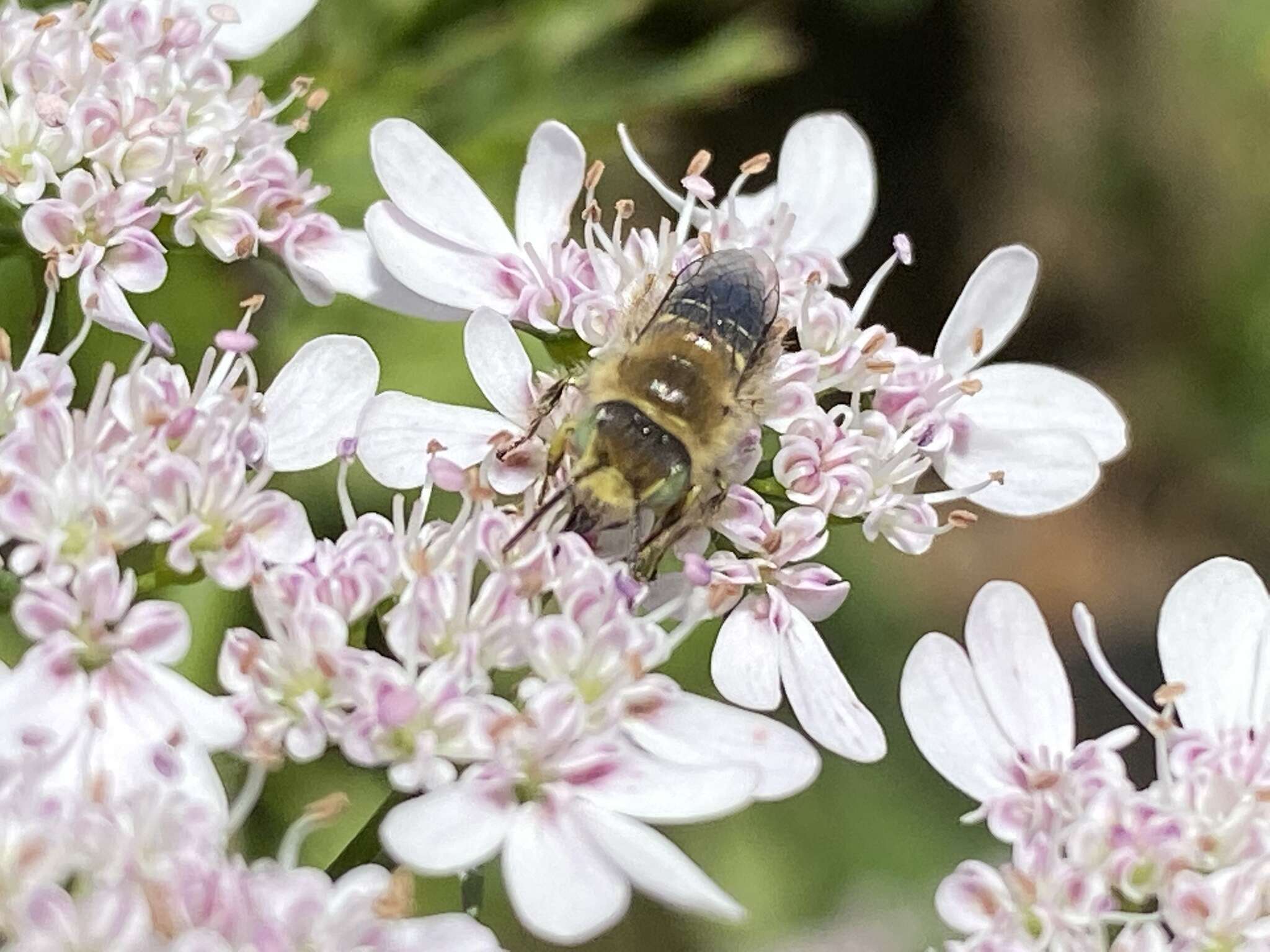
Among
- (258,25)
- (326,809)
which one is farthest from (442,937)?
(258,25)

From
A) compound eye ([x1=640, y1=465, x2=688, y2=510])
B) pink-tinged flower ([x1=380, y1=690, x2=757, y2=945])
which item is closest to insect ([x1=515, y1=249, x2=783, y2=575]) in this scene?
compound eye ([x1=640, y1=465, x2=688, y2=510])

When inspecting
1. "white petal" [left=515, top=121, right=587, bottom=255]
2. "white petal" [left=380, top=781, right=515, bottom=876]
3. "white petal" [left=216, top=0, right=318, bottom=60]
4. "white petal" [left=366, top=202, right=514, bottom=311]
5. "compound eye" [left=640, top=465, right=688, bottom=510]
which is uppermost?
"white petal" [left=216, top=0, right=318, bottom=60]

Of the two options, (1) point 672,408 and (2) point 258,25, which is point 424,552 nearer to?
(1) point 672,408

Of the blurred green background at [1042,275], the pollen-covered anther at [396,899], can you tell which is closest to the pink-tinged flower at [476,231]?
the pollen-covered anther at [396,899]

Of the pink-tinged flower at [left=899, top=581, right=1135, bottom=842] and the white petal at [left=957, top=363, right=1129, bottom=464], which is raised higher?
the white petal at [left=957, top=363, right=1129, bottom=464]

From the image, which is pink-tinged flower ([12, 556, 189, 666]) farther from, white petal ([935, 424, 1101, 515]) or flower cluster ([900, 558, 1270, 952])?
white petal ([935, 424, 1101, 515])

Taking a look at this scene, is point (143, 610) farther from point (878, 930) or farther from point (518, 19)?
point (878, 930)

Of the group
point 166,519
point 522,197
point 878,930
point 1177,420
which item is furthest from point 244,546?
point 1177,420
